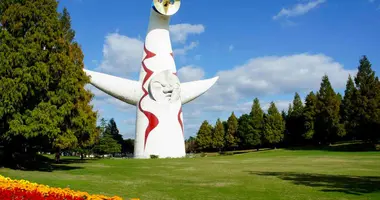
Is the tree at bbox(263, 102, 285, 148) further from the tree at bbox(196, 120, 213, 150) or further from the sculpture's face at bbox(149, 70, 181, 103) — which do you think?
the sculpture's face at bbox(149, 70, 181, 103)

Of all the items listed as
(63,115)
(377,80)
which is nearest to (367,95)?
(377,80)

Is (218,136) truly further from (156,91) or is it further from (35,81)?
(35,81)

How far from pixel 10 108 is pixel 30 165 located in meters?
5.70

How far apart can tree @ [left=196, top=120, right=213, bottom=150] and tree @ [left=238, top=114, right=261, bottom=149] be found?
5534mm

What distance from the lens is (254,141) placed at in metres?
59.4

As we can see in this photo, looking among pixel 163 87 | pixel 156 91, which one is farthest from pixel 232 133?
pixel 156 91

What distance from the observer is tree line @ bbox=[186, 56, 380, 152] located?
136 ft

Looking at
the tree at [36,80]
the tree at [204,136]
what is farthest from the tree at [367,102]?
the tree at [36,80]

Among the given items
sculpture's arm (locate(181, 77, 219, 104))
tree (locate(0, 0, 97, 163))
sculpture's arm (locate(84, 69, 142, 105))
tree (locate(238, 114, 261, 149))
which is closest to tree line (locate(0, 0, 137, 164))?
tree (locate(0, 0, 97, 163))

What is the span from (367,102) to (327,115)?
8852 mm

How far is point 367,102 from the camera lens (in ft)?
134

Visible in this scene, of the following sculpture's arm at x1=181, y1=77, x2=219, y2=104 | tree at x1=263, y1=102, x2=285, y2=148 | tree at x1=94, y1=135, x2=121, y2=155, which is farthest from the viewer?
tree at x1=263, y1=102, x2=285, y2=148

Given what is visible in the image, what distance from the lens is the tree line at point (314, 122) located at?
41.5m

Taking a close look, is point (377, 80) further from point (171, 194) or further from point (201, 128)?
point (171, 194)
